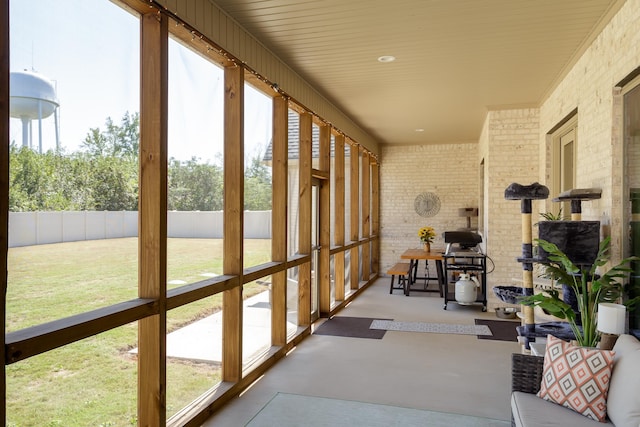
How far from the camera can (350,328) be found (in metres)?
5.79

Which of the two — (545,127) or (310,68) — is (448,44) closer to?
(310,68)

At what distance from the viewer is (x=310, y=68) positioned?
4.87 m

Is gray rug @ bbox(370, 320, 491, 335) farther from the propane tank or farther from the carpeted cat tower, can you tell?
the carpeted cat tower

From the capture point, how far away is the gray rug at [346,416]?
314 centimetres

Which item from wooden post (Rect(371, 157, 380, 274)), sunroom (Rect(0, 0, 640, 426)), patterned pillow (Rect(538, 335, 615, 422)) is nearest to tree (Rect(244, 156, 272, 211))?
sunroom (Rect(0, 0, 640, 426))

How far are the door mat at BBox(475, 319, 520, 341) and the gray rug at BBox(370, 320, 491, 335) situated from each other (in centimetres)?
10

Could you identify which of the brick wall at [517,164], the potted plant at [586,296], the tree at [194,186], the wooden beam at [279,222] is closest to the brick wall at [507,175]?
the brick wall at [517,164]

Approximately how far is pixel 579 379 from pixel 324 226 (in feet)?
13.8

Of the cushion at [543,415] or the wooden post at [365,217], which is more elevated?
the wooden post at [365,217]

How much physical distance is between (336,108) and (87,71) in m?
4.70

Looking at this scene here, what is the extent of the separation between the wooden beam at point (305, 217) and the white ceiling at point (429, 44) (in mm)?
617

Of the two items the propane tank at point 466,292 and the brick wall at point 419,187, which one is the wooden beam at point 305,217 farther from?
the brick wall at point 419,187

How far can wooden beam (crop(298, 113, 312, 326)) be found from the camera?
5.41m

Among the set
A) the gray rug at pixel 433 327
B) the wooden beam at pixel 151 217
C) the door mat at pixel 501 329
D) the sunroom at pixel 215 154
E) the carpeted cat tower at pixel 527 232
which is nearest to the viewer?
the sunroom at pixel 215 154
